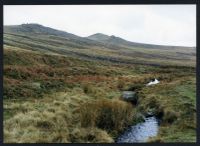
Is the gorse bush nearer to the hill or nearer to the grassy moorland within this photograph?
the grassy moorland

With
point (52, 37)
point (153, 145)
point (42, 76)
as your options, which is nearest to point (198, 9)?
point (153, 145)

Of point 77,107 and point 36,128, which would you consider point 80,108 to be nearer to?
point 77,107

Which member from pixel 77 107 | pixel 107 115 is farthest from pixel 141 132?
pixel 77 107

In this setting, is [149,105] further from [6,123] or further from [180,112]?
[6,123]

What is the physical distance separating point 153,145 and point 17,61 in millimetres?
9733

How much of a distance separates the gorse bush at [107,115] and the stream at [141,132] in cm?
31

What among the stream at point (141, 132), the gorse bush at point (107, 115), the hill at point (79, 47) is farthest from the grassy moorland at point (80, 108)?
the hill at point (79, 47)

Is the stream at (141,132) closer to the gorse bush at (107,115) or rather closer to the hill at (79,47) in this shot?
the gorse bush at (107,115)

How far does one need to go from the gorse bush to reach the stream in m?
0.31

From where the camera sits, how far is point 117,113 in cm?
1101

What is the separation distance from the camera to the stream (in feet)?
31.8

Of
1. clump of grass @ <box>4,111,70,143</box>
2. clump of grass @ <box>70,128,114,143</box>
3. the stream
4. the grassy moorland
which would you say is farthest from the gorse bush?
clump of grass @ <box>4,111,70,143</box>

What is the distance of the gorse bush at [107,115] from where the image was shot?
10.2 metres

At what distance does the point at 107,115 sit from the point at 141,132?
3.65 feet
